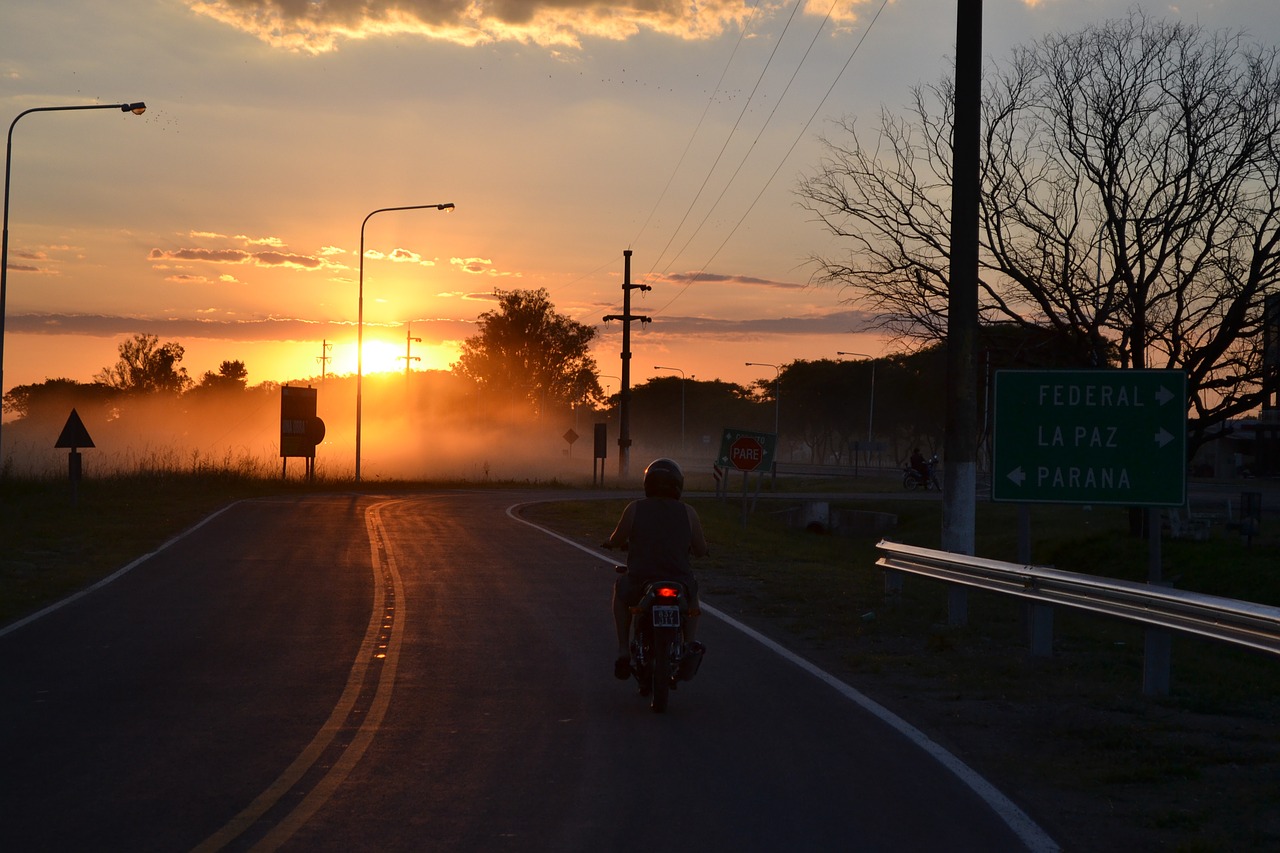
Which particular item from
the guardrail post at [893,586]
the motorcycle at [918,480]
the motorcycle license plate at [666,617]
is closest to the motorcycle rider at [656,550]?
the motorcycle license plate at [666,617]

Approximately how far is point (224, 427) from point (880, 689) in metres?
129

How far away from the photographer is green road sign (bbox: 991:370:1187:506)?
11547mm

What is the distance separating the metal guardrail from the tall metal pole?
55 centimetres

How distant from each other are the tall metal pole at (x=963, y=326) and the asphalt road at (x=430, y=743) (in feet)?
9.40

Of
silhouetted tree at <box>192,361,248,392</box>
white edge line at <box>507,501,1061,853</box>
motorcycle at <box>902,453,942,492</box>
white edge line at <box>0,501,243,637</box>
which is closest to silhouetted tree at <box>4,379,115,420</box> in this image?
silhouetted tree at <box>192,361,248,392</box>

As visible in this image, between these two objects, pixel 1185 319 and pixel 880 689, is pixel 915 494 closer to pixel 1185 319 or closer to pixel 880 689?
pixel 1185 319

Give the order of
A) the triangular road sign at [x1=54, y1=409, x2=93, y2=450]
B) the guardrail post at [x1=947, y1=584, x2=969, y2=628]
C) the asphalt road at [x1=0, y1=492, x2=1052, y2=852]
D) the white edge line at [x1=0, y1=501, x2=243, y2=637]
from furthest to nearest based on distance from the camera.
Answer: the triangular road sign at [x1=54, y1=409, x2=93, y2=450] → the guardrail post at [x1=947, y1=584, x2=969, y2=628] → the white edge line at [x1=0, y1=501, x2=243, y2=637] → the asphalt road at [x1=0, y1=492, x2=1052, y2=852]

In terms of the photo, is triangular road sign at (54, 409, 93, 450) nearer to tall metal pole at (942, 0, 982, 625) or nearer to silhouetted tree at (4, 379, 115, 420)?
tall metal pole at (942, 0, 982, 625)

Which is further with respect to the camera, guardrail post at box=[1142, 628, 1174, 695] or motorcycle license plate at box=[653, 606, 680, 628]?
guardrail post at box=[1142, 628, 1174, 695]

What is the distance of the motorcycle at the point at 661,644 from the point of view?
9.27 m

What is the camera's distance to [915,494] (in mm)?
56656

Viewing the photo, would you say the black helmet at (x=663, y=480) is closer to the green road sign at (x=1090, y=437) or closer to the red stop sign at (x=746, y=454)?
the green road sign at (x=1090, y=437)

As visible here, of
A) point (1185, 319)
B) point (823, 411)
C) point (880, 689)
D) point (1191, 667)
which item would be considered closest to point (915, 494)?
point (1185, 319)

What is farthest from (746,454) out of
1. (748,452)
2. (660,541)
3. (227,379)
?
(227,379)
